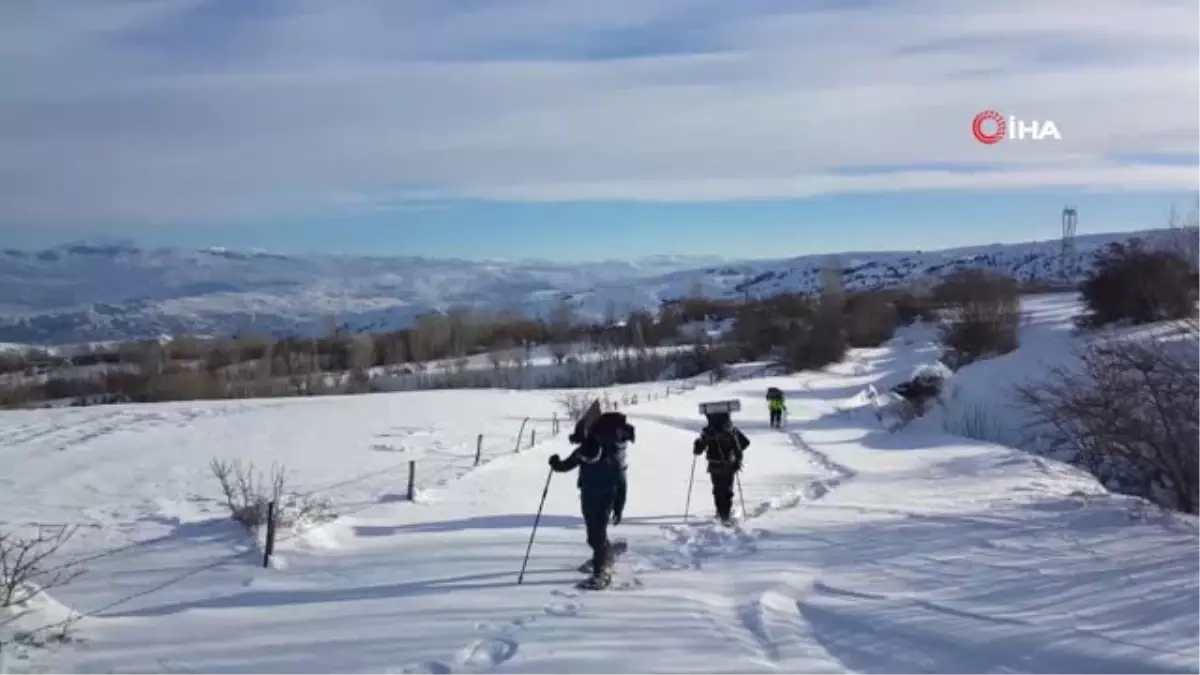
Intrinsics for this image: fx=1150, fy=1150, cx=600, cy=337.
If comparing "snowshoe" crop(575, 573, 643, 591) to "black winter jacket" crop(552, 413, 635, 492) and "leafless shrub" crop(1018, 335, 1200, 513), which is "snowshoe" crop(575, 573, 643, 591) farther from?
"leafless shrub" crop(1018, 335, 1200, 513)

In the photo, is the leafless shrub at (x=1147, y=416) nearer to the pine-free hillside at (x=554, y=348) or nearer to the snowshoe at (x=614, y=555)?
the snowshoe at (x=614, y=555)

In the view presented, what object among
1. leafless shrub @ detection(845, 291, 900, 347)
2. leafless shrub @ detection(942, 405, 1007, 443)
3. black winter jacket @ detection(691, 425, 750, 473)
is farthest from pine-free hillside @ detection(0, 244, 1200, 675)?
leafless shrub @ detection(845, 291, 900, 347)

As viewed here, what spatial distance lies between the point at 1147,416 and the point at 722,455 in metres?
7.28

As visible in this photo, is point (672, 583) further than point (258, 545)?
No

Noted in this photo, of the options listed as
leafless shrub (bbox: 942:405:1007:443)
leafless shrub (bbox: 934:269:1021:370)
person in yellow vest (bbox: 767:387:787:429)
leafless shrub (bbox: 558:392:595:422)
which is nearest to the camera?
leafless shrub (bbox: 942:405:1007:443)

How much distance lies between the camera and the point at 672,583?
1087 centimetres

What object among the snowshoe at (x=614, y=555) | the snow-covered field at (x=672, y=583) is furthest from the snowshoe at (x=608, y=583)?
the snowshoe at (x=614, y=555)

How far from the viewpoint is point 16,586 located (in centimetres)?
950

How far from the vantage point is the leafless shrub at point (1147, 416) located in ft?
55.2

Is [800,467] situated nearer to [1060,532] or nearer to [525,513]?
[525,513]

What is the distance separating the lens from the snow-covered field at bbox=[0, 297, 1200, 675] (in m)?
8.46

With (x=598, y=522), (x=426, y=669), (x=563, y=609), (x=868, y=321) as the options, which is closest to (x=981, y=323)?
(x=868, y=321)

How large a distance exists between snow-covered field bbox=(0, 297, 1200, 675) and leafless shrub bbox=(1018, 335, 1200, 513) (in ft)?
2.90

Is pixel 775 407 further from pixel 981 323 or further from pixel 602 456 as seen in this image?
pixel 981 323
